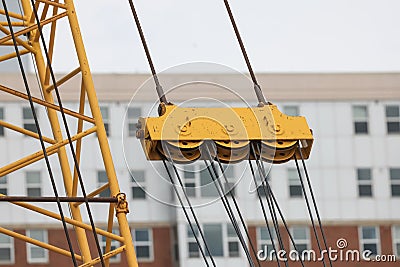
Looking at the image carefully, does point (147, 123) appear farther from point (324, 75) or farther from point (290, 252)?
point (324, 75)

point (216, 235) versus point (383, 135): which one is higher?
point (383, 135)

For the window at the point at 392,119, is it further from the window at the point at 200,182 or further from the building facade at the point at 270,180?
the window at the point at 200,182

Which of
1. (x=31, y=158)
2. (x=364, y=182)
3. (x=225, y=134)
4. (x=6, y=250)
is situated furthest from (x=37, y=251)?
(x=225, y=134)

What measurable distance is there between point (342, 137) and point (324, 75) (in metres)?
3.38

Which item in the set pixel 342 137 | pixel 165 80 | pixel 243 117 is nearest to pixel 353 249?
pixel 342 137

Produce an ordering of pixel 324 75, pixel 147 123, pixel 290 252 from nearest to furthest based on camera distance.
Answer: pixel 147 123 < pixel 290 252 < pixel 324 75

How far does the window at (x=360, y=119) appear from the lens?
68875mm

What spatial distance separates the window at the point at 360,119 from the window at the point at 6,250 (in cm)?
1666

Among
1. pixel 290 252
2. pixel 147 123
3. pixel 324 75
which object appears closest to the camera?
pixel 147 123

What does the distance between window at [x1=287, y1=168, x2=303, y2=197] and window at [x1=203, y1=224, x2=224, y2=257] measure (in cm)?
377

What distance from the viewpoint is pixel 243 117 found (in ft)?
53.4

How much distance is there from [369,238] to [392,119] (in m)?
5.99

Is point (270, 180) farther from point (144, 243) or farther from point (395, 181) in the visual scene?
point (144, 243)

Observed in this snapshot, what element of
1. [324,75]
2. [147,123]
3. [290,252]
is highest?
[324,75]
